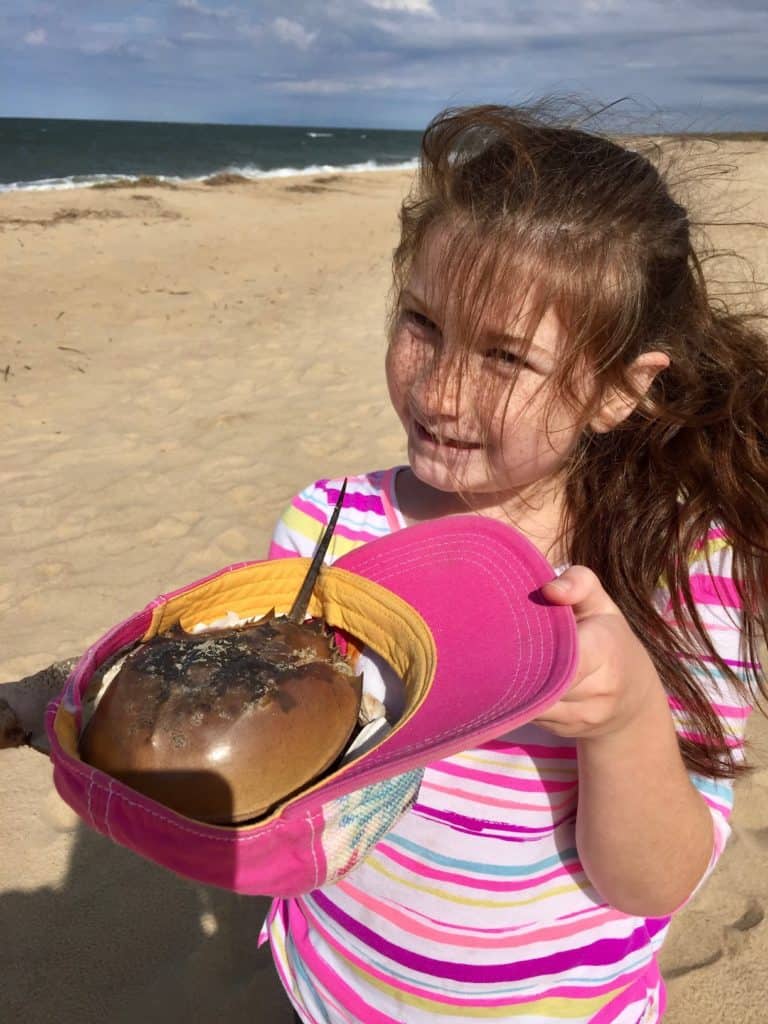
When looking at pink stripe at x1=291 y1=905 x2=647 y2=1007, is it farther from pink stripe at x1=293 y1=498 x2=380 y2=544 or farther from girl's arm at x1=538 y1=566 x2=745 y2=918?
pink stripe at x1=293 y1=498 x2=380 y2=544

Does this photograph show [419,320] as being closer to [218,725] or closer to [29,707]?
[218,725]

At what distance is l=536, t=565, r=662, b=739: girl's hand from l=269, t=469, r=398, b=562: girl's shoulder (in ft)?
1.47

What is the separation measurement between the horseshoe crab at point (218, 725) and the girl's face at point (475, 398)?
402 millimetres

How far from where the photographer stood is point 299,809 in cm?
82

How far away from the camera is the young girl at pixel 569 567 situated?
111 cm

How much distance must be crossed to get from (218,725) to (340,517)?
58cm

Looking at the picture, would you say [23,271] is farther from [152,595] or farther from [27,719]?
[27,719]

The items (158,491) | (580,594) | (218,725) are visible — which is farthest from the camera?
(158,491)

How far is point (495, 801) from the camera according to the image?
45.7 inches

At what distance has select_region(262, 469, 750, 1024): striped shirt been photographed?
1.15m

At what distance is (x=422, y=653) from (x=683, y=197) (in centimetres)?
84

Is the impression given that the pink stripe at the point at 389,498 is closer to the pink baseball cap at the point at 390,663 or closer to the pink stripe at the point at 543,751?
the pink baseball cap at the point at 390,663

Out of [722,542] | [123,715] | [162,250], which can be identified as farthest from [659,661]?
[162,250]

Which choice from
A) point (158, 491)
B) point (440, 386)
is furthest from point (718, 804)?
point (158, 491)
